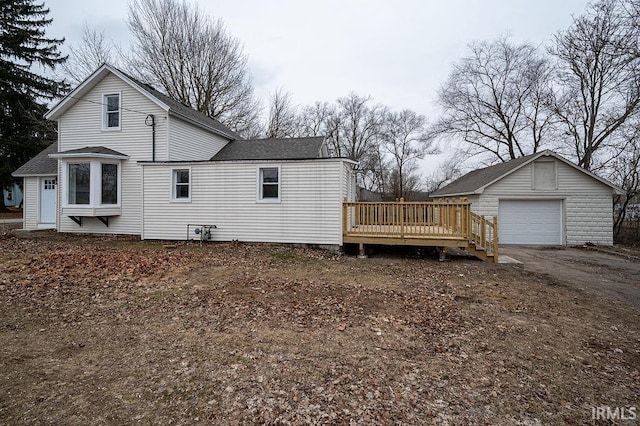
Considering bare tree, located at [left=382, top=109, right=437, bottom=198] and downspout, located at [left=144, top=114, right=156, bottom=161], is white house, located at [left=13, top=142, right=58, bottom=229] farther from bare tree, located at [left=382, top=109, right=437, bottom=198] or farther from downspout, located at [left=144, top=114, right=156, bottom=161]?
bare tree, located at [left=382, top=109, right=437, bottom=198]

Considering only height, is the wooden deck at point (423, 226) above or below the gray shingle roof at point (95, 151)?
below

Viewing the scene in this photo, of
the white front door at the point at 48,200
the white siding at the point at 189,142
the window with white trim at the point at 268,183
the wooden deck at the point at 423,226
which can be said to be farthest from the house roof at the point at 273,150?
the white front door at the point at 48,200

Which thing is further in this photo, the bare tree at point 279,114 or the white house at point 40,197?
the bare tree at point 279,114

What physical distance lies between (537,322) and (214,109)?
24.6 m

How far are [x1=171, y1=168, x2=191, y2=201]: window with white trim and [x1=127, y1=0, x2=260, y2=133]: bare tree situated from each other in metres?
13.8

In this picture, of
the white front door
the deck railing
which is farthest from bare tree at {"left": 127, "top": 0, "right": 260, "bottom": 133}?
the deck railing

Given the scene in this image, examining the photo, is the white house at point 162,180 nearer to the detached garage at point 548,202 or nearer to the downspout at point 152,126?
the downspout at point 152,126

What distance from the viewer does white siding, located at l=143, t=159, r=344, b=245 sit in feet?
34.5

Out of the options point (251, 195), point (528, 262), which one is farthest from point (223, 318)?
point (528, 262)

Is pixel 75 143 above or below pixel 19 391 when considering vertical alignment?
above

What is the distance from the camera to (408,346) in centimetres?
404

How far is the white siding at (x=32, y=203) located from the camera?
15.6 metres

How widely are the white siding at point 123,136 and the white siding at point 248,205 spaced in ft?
5.19

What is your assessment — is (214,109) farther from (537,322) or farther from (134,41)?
(537,322)
